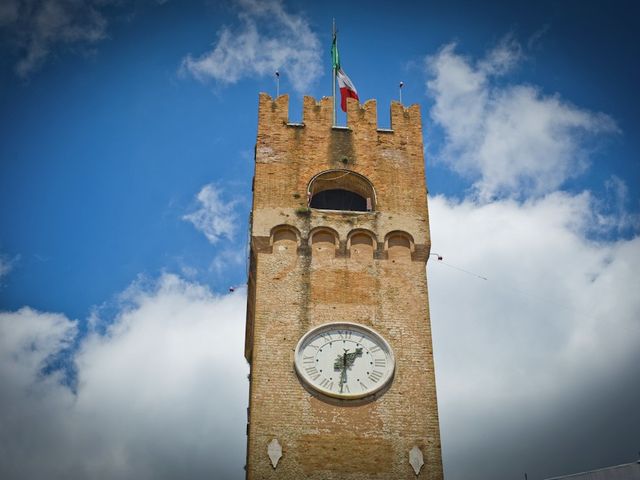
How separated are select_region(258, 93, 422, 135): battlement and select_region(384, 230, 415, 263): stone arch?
4.59m

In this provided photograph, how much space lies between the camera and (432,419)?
27.9m

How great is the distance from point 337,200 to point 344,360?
303 inches

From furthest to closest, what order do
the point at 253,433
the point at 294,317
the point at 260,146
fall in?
the point at 260,146 → the point at 294,317 → the point at 253,433

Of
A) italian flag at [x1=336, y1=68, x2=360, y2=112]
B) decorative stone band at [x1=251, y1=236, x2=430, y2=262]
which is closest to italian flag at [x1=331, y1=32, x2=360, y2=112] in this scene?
italian flag at [x1=336, y1=68, x2=360, y2=112]

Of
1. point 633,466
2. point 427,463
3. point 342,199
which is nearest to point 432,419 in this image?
point 427,463

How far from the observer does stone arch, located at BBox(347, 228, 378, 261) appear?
3095cm

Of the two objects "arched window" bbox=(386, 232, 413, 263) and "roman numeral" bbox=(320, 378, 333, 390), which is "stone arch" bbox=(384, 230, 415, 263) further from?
"roman numeral" bbox=(320, 378, 333, 390)

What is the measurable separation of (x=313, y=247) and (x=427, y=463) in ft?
26.9

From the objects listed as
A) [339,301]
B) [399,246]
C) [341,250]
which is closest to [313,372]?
[339,301]

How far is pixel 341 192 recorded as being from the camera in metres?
34.1

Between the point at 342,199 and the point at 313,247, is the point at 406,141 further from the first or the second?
the point at 313,247

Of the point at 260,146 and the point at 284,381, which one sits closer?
the point at 284,381

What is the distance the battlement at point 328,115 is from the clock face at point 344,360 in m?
8.48

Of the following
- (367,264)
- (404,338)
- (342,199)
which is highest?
(342,199)
